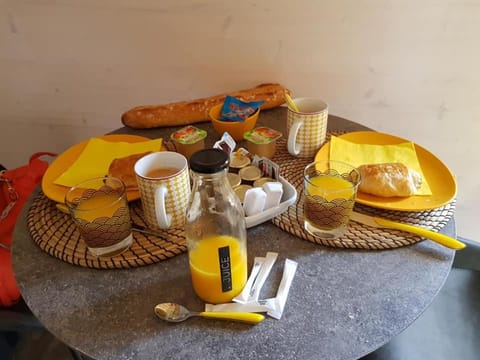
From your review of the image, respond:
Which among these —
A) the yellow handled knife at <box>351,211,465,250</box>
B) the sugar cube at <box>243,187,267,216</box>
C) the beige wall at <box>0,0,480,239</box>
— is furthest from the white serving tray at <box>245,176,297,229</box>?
the beige wall at <box>0,0,480,239</box>

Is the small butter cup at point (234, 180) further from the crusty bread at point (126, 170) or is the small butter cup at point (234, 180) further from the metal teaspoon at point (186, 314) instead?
the metal teaspoon at point (186, 314)

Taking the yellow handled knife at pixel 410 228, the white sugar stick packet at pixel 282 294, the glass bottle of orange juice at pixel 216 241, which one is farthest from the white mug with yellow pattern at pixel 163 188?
the yellow handled knife at pixel 410 228

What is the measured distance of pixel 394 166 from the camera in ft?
2.87

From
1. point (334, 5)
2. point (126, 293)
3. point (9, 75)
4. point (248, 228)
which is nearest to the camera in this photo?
point (126, 293)

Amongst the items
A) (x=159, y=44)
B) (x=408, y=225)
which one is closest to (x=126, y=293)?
(x=408, y=225)

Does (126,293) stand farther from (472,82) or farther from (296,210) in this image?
(472,82)

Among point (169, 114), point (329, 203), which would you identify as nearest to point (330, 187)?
point (329, 203)

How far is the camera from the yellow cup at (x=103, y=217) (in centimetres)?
72

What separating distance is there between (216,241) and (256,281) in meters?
0.10

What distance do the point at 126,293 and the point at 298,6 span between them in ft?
2.95

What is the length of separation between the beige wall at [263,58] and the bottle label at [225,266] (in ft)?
2.66

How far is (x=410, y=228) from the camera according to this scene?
78cm

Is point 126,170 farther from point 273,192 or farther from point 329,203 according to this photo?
point 329,203

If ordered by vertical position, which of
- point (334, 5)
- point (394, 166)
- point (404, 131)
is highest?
point (334, 5)
